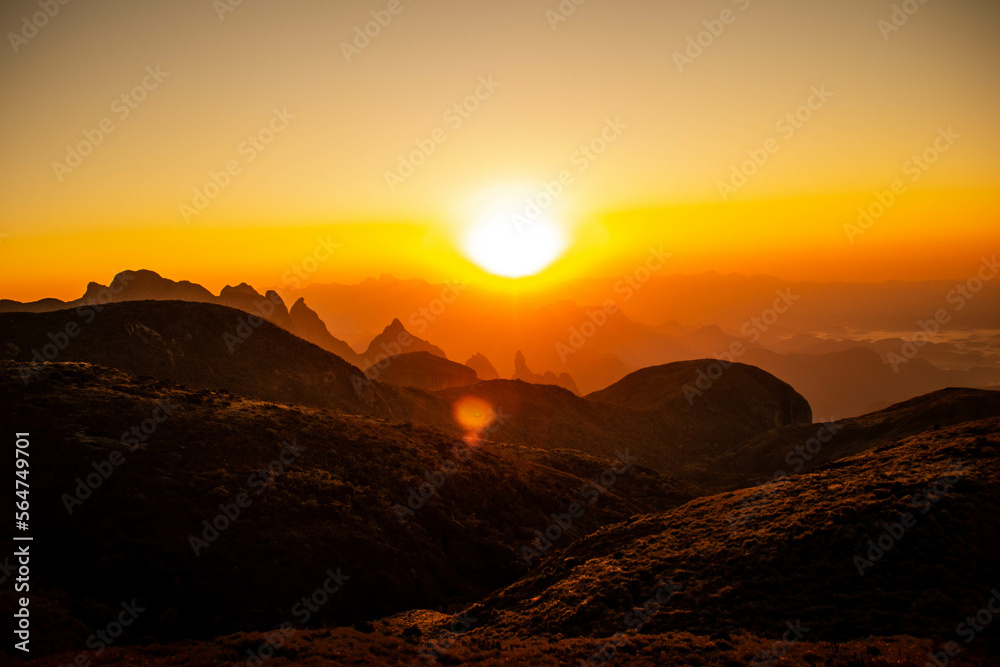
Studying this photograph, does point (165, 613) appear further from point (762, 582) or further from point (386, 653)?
point (762, 582)

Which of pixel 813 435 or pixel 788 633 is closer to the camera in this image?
pixel 788 633

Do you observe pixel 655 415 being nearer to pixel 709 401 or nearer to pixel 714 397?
pixel 709 401

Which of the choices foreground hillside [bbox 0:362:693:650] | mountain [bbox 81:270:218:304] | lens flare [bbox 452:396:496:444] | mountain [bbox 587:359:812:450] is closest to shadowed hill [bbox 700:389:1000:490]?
mountain [bbox 587:359:812:450]

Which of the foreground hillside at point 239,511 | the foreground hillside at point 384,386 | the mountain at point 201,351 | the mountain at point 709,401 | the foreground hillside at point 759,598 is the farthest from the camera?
the mountain at point 709,401

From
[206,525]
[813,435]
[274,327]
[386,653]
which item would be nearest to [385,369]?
[274,327]

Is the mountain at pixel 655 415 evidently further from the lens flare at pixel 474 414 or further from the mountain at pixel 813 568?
the mountain at pixel 813 568

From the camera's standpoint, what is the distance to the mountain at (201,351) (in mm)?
59531

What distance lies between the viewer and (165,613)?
23.7m

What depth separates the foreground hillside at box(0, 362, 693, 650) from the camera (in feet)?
81.4

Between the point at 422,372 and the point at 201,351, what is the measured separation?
3189 inches

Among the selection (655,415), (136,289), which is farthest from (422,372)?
(136,289)

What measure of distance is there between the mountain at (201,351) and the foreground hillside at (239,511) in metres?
18.0

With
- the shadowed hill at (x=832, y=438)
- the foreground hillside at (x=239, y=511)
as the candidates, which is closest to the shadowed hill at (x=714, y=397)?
the shadowed hill at (x=832, y=438)

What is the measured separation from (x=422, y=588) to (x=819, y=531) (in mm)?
24154
